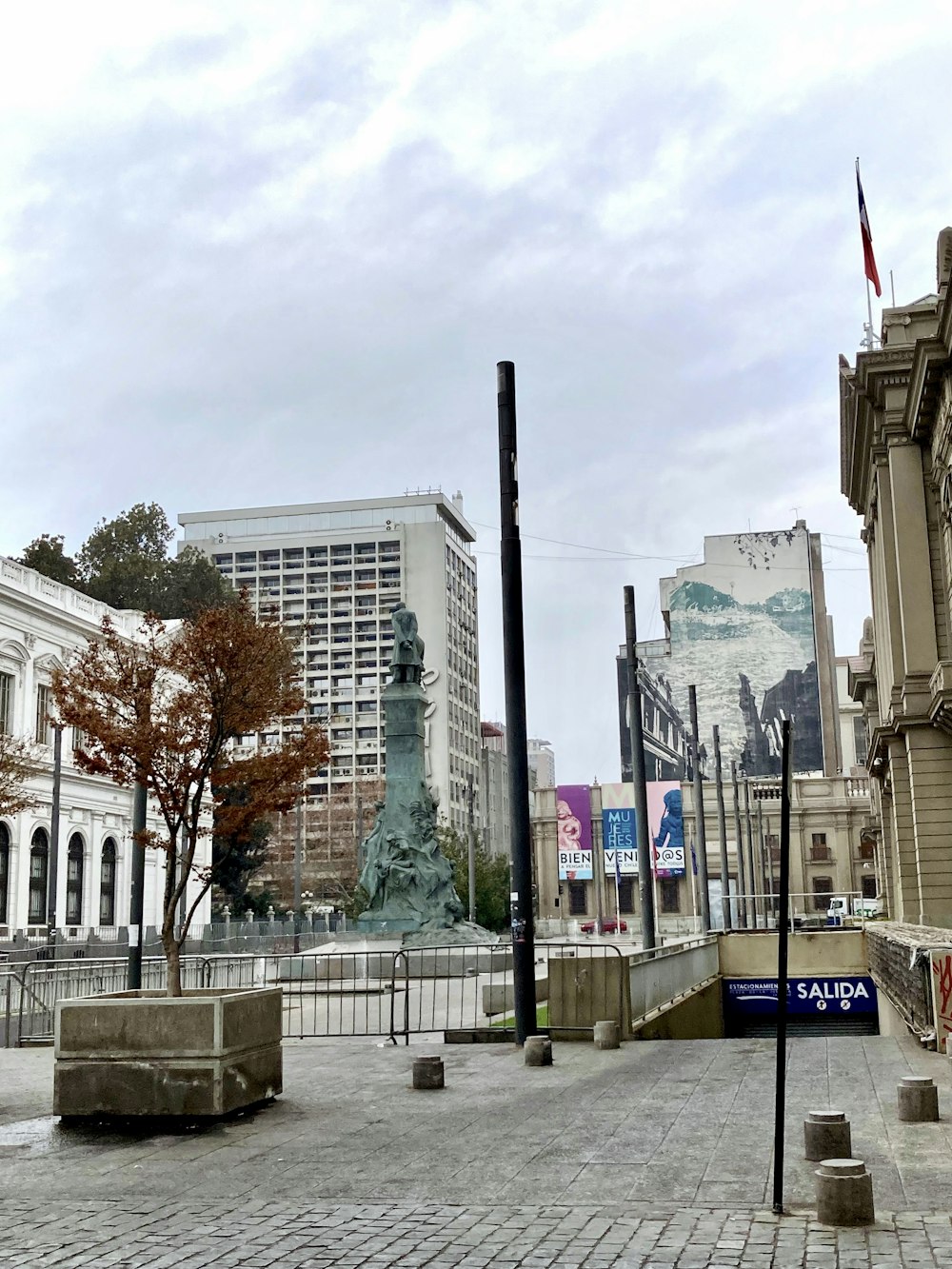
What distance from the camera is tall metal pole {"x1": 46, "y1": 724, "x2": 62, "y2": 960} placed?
42.8 m

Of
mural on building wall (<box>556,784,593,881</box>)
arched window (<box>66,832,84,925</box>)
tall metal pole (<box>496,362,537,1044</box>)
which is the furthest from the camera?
Result: mural on building wall (<box>556,784,593,881</box>)

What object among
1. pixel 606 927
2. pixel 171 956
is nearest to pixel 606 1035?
pixel 171 956

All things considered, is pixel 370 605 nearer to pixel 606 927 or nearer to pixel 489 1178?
pixel 606 927

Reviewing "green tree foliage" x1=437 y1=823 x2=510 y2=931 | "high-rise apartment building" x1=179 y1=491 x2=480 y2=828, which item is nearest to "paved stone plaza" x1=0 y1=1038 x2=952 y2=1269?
"green tree foliage" x1=437 y1=823 x2=510 y2=931

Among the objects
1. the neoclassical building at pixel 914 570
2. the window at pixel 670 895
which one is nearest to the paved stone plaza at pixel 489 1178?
the neoclassical building at pixel 914 570

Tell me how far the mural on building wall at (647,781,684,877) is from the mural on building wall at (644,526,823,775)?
531 inches

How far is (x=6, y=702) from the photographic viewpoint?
2363 inches

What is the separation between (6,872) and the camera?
57281 millimetres

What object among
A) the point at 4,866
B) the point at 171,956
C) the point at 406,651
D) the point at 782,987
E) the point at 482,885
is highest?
the point at 406,651

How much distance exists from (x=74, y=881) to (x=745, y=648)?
62799 millimetres

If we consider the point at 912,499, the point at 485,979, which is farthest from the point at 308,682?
the point at 485,979

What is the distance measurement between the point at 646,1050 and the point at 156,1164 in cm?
703

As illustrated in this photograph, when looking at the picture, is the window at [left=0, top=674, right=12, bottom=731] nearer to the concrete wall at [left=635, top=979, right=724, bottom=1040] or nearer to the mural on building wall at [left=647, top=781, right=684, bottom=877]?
the concrete wall at [left=635, top=979, right=724, bottom=1040]

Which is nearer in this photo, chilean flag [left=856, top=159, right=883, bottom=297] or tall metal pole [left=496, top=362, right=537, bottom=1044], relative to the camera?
tall metal pole [left=496, top=362, right=537, bottom=1044]
